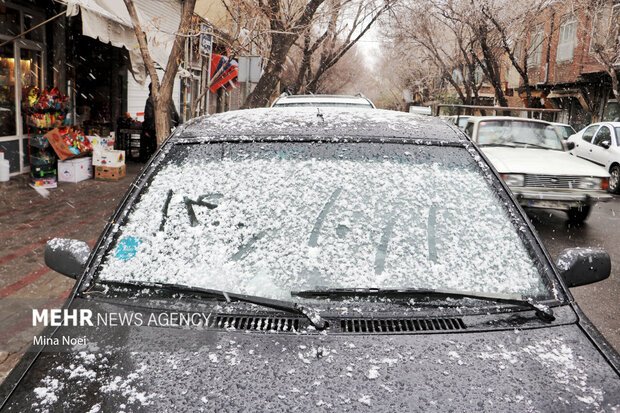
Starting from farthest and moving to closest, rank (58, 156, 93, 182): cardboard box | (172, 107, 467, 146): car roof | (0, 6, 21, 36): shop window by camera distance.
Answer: (58, 156, 93, 182): cardboard box < (0, 6, 21, 36): shop window < (172, 107, 467, 146): car roof

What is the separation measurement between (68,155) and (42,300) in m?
5.94

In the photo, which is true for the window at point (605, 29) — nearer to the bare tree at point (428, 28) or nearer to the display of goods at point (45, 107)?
the bare tree at point (428, 28)

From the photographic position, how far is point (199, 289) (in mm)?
1955

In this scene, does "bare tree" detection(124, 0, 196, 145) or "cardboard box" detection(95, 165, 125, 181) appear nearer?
"bare tree" detection(124, 0, 196, 145)

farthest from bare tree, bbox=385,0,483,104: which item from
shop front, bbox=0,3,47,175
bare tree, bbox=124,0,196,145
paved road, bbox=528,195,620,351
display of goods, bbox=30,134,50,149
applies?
bare tree, bbox=124,0,196,145

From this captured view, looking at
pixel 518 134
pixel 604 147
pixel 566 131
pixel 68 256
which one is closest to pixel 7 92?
pixel 518 134

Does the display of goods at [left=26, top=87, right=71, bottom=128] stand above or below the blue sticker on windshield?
above

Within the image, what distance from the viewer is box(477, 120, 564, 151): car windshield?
985 cm

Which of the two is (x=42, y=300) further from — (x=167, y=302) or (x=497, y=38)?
(x=497, y=38)

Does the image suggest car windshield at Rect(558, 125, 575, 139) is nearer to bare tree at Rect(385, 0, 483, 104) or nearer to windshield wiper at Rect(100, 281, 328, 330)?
bare tree at Rect(385, 0, 483, 104)

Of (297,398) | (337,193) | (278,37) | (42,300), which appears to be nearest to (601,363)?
(297,398)

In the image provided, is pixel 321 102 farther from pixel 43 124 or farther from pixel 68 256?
pixel 68 256

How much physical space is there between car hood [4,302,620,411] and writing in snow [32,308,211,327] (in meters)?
0.03

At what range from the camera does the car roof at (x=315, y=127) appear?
255 centimetres
